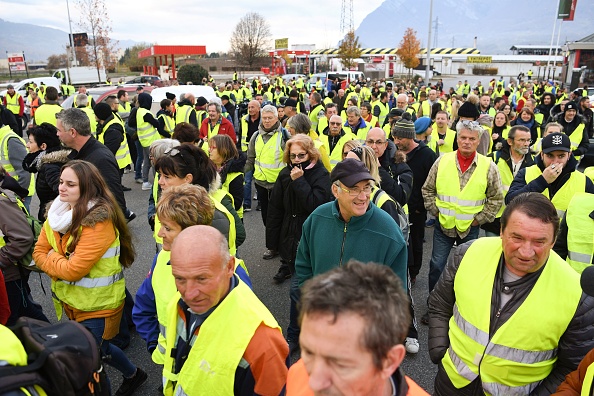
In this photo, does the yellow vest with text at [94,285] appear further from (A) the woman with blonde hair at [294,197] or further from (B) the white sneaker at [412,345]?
(B) the white sneaker at [412,345]

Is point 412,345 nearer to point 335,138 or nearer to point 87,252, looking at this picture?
point 87,252

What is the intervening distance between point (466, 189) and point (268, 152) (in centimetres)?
289

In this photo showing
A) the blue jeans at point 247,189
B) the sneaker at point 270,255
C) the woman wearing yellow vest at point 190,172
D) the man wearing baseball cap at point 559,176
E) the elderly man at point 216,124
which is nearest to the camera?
the woman wearing yellow vest at point 190,172

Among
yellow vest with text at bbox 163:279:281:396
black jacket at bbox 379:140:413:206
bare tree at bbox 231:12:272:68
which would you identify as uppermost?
bare tree at bbox 231:12:272:68

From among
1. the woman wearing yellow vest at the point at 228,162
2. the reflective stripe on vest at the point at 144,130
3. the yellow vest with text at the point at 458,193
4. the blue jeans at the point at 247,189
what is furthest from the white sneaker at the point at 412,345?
the reflective stripe on vest at the point at 144,130

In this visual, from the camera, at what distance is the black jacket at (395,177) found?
419 cm

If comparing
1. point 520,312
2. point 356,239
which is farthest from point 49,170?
point 520,312

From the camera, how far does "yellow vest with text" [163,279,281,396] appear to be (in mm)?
1954

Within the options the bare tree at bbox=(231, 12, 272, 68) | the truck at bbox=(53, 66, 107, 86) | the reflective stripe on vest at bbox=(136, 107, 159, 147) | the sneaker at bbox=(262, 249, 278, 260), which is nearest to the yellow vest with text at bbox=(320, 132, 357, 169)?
the sneaker at bbox=(262, 249, 278, 260)

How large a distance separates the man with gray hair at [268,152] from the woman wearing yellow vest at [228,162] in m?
0.97

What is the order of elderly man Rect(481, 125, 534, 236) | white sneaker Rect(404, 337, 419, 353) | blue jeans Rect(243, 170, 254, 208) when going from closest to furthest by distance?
white sneaker Rect(404, 337, 419, 353) < elderly man Rect(481, 125, 534, 236) < blue jeans Rect(243, 170, 254, 208)

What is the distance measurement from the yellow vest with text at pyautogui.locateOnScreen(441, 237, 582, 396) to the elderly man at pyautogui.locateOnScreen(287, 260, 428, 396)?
3.76ft

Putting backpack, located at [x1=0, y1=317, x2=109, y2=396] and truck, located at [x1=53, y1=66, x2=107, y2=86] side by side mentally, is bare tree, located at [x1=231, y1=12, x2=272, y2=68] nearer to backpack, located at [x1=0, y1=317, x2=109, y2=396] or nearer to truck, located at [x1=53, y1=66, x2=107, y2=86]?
truck, located at [x1=53, y1=66, x2=107, y2=86]

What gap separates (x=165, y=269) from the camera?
2613 millimetres
